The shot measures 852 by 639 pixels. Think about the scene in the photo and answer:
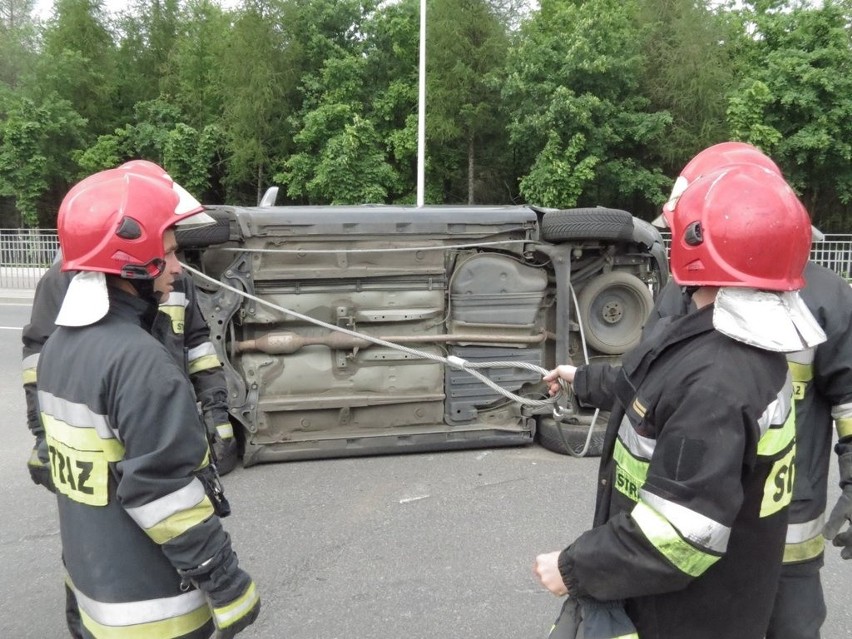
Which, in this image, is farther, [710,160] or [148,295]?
[710,160]

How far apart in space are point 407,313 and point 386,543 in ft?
5.71

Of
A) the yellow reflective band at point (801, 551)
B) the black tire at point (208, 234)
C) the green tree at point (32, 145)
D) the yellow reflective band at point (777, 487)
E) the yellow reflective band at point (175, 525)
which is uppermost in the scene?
the green tree at point (32, 145)

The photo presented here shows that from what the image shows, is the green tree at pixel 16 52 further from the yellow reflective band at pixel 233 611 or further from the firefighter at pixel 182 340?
the yellow reflective band at pixel 233 611

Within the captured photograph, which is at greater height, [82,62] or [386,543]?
[82,62]

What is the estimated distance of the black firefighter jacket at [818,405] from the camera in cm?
233

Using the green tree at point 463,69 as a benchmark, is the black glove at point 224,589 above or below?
below

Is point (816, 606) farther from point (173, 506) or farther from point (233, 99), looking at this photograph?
point (233, 99)

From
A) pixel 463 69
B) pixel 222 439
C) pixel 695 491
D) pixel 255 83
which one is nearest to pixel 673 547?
pixel 695 491

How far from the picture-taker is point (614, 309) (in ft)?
18.6

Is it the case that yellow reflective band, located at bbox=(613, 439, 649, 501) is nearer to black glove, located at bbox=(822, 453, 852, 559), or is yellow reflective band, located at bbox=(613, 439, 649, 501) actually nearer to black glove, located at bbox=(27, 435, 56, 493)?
black glove, located at bbox=(822, 453, 852, 559)

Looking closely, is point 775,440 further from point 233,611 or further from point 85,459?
point 85,459

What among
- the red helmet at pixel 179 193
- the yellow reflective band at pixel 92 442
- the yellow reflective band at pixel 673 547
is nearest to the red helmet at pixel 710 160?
the yellow reflective band at pixel 673 547

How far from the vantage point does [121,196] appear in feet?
6.66

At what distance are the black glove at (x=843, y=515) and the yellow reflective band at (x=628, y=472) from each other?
1.05m
